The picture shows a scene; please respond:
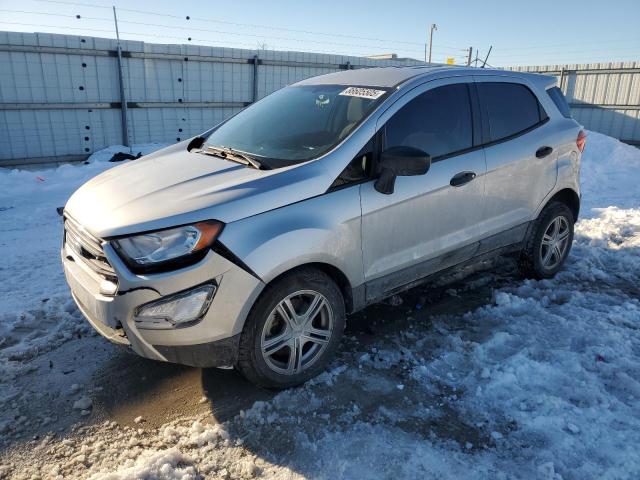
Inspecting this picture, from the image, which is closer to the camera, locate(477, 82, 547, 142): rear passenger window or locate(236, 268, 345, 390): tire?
locate(236, 268, 345, 390): tire

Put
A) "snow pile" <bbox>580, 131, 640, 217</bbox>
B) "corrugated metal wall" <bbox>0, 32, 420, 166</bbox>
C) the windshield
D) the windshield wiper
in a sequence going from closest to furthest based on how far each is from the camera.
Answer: the windshield wiper < the windshield < "snow pile" <bbox>580, 131, 640, 217</bbox> < "corrugated metal wall" <bbox>0, 32, 420, 166</bbox>

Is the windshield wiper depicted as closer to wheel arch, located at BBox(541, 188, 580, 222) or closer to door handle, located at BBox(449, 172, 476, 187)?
door handle, located at BBox(449, 172, 476, 187)

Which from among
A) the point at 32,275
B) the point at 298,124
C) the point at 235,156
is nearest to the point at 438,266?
the point at 298,124

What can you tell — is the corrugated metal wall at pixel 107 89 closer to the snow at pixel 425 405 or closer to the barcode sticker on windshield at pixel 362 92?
the snow at pixel 425 405

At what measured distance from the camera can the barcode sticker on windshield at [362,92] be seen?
3485mm

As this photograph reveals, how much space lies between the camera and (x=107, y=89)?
36.2ft

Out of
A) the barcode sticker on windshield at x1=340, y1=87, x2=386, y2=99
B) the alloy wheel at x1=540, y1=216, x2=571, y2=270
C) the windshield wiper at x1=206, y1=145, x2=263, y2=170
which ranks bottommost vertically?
the alloy wheel at x1=540, y1=216, x2=571, y2=270

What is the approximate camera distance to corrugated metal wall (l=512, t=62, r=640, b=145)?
14453 mm

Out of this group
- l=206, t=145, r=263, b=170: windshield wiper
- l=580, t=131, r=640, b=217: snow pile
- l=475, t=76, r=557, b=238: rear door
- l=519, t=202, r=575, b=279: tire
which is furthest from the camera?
l=580, t=131, r=640, b=217: snow pile

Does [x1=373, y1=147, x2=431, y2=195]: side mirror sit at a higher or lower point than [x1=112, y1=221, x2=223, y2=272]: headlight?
higher

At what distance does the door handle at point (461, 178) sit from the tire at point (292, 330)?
1217mm

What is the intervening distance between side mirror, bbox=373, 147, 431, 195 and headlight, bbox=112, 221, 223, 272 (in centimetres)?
116

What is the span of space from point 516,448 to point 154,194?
243 centimetres

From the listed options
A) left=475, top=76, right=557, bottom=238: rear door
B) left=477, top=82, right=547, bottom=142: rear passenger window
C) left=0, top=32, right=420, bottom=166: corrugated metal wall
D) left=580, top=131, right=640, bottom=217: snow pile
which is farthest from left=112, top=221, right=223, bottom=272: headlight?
left=0, top=32, right=420, bottom=166: corrugated metal wall
